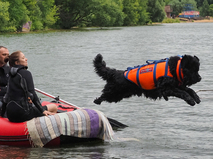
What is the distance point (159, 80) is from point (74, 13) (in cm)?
5656

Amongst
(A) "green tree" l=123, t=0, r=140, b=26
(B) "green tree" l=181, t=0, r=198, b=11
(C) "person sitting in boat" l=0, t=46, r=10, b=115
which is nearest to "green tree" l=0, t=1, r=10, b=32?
(A) "green tree" l=123, t=0, r=140, b=26

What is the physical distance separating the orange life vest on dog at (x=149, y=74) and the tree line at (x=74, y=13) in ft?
127

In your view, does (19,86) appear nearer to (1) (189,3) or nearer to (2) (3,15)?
(2) (3,15)

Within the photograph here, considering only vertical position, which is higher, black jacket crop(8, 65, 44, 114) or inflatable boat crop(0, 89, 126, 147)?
black jacket crop(8, 65, 44, 114)

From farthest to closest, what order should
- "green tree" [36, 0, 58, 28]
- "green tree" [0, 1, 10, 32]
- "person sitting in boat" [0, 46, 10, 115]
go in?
"green tree" [36, 0, 58, 28] < "green tree" [0, 1, 10, 32] < "person sitting in boat" [0, 46, 10, 115]

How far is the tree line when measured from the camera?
48.0m

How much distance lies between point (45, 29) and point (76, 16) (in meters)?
7.15

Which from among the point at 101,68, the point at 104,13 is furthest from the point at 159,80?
the point at 104,13

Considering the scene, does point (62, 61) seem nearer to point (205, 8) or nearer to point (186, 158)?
point (186, 158)

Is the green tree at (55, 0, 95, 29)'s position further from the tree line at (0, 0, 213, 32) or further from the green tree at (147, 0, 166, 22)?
the green tree at (147, 0, 166, 22)

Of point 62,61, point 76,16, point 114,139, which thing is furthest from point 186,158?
point 76,16

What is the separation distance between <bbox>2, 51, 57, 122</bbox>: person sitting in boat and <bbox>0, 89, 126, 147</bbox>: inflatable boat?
0.63ft

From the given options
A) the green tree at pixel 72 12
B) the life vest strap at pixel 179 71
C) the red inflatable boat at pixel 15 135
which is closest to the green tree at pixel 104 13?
the green tree at pixel 72 12

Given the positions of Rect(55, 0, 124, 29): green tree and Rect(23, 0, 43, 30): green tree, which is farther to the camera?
Rect(55, 0, 124, 29): green tree
